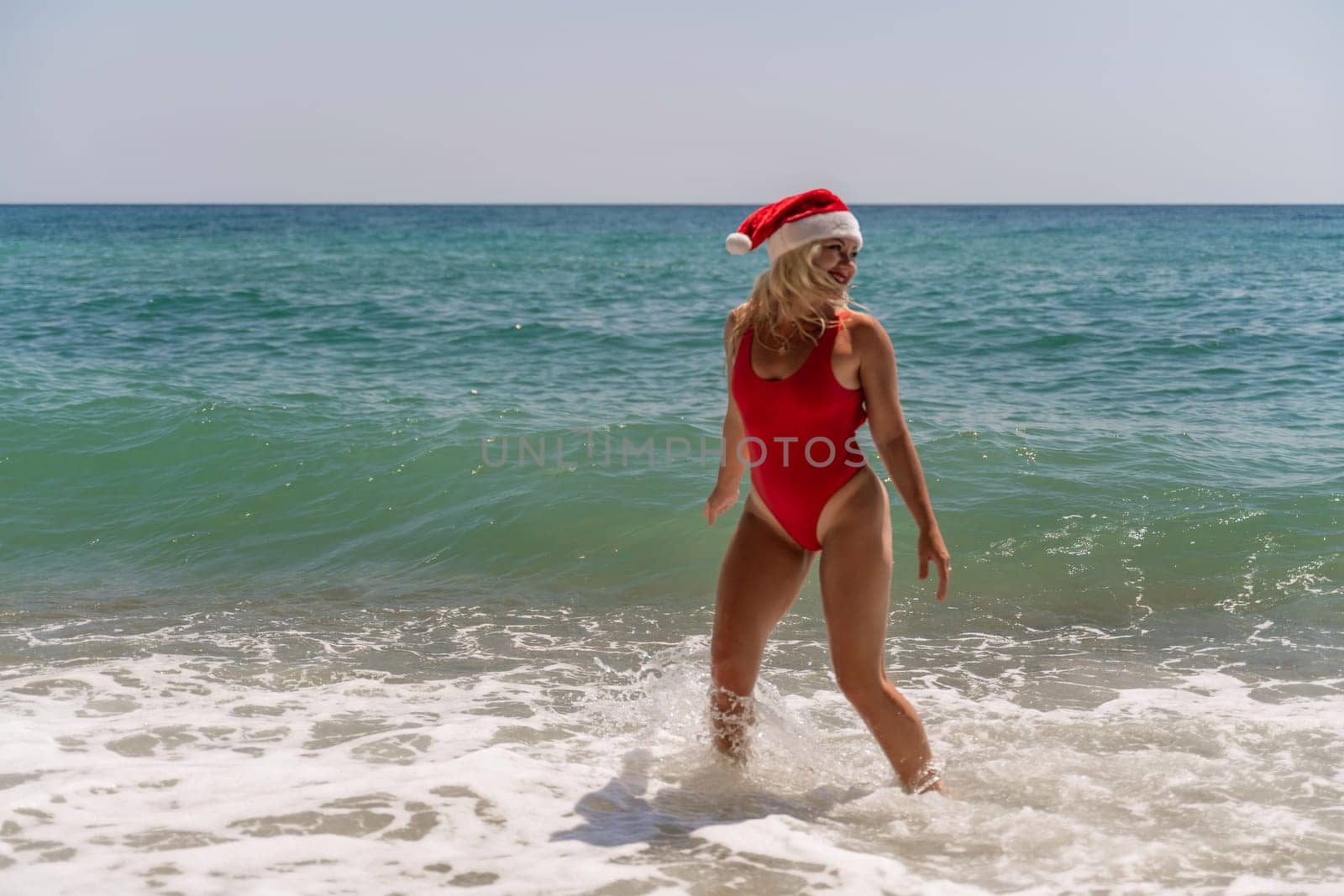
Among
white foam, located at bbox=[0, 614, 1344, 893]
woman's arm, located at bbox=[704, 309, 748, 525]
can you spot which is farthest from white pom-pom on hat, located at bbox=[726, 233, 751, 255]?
white foam, located at bbox=[0, 614, 1344, 893]

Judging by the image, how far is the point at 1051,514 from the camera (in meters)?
7.38

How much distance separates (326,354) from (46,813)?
11.6 metres

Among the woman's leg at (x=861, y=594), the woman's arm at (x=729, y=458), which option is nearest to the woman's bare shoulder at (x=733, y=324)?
the woman's arm at (x=729, y=458)

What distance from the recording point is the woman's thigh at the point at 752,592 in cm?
358

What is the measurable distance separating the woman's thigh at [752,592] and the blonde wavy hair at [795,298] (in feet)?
2.05

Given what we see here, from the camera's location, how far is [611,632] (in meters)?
5.69

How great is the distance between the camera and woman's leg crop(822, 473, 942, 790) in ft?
11.1

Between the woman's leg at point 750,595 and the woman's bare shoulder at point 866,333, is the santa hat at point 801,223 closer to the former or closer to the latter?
the woman's bare shoulder at point 866,333

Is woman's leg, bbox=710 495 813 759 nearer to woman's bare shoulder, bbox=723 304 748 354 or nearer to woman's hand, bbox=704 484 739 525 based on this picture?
woman's hand, bbox=704 484 739 525

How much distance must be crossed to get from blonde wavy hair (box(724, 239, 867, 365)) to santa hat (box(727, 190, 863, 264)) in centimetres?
3

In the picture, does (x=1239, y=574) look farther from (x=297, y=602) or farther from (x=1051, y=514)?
(x=297, y=602)

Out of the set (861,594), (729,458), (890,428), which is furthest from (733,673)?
(890,428)

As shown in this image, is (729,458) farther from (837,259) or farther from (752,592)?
(837,259)

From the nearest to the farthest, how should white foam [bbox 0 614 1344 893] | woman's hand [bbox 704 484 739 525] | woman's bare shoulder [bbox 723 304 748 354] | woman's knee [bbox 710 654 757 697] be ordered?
white foam [bbox 0 614 1344 893], woman's bare shoulder [bbox 723 304 748 354], woman's knee [bbox 710 654 757 697], woman's hand [bbox 704 484 739 525]
